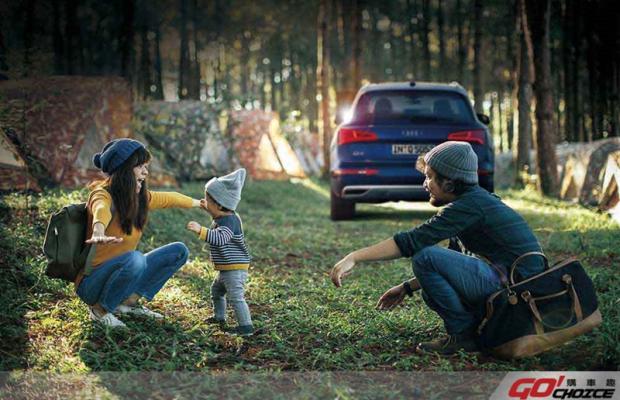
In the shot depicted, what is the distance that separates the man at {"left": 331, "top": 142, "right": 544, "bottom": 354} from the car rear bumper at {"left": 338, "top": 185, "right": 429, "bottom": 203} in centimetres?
713

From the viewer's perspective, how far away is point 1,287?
6285mm

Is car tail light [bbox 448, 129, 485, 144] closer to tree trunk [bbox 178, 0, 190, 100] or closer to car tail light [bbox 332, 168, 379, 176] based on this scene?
car tail light [bbox 332, 168, 379, 176]

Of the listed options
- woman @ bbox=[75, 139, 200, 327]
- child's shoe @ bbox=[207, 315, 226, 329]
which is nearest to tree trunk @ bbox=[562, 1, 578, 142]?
child's shoe @ bbox=[207, 315, 226, 329]

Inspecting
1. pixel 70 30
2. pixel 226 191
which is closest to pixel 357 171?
pixel 226 191

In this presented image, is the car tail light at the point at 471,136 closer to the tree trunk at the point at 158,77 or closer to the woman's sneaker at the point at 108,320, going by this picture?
the woman's sneaker at the point at 108,320

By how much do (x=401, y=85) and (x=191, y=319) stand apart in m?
7.31

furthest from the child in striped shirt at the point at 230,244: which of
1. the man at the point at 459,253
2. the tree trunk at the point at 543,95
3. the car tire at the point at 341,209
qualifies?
the tree trunk at the point at 543,95

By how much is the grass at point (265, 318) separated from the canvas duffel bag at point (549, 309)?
175mm

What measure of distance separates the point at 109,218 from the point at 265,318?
157 centimetres

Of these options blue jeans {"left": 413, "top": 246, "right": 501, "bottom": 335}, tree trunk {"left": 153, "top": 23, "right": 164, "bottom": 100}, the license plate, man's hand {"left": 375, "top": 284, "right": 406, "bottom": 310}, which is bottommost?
man's hand {"left": 375, "top": 284, "right": 406, "bottom": 310}

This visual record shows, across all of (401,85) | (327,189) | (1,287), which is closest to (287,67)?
(327,189)

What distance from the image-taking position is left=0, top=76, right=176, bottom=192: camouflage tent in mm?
12133

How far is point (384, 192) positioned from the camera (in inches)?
475

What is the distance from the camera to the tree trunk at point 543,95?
16156mm
